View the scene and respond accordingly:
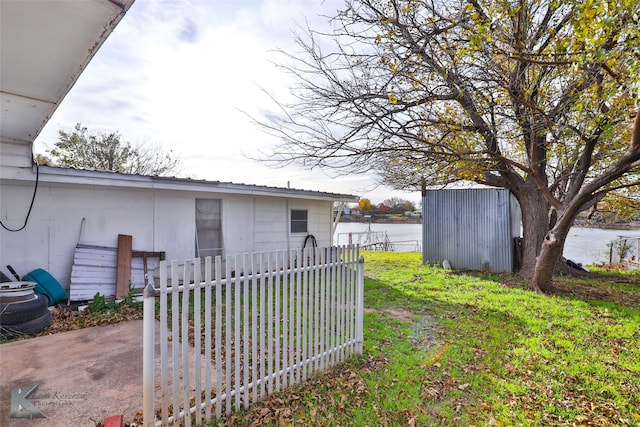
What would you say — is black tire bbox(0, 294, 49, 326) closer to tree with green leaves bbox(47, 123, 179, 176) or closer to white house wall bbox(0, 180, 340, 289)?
white house wall bbox(0, 180, 340, 289)

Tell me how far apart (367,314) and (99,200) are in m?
5.74

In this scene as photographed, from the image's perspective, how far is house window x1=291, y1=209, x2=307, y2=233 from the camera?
9666 millimetres

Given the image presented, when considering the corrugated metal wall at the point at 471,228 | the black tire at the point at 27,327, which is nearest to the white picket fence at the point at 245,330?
the black tire at the point at 27,327

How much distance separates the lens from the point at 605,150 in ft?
22.3

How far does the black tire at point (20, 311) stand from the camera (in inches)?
168

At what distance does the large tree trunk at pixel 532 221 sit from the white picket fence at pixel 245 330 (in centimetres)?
718

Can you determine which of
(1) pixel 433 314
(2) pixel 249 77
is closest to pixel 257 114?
(2) pixel 249 77

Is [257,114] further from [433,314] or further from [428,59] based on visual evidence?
[433,314]

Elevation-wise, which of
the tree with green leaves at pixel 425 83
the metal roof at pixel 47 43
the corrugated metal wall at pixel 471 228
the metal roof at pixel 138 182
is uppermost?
the tree with green leaves at pixel 425 83

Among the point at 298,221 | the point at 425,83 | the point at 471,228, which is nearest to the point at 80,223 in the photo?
the point at 298,221

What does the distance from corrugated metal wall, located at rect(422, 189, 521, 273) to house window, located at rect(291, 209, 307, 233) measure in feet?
14.0

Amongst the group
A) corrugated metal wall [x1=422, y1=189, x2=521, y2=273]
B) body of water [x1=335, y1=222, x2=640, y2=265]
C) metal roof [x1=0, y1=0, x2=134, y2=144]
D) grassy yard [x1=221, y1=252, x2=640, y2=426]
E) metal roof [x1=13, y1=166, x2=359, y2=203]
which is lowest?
grassy yard [x1=221, y1=252, x2=640, y2=426]

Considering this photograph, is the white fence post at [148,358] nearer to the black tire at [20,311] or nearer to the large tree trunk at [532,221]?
the black tire at [20,311]

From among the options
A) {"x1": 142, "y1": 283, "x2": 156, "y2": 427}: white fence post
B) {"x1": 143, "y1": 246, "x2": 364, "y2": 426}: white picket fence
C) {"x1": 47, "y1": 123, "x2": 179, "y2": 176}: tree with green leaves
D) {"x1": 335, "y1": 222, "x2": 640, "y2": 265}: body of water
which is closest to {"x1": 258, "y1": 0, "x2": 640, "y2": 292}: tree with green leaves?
{"x1": 143, "y1": 246, "x2": 364, "y2": 426}: white picket fence
